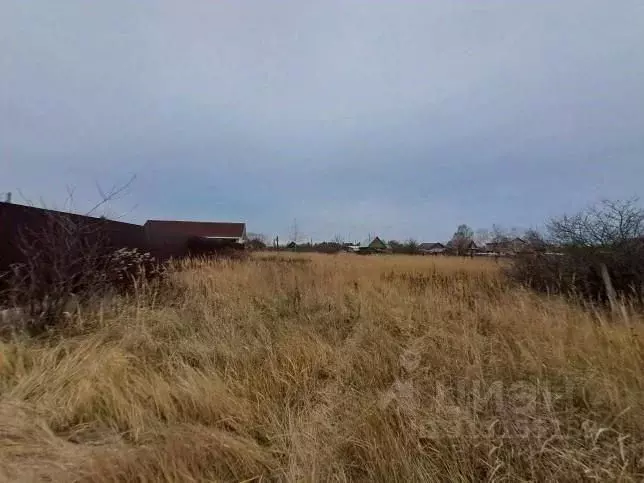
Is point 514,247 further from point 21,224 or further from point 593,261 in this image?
point 21,224

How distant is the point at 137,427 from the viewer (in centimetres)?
252

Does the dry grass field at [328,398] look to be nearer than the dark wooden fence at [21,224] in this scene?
Yes

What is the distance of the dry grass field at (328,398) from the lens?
6.66ft

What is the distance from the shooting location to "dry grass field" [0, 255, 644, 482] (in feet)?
6.66

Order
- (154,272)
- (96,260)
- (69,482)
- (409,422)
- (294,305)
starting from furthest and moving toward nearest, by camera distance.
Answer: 1. (154,272)
2. (294,305)
3. (96,260)
4. (409,422)
5. (69,482)

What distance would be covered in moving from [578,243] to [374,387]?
6.50 meters

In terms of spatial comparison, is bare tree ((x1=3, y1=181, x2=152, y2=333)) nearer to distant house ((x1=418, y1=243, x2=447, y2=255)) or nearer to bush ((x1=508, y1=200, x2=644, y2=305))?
bush ((x1=508, y1=200, x2=644, y2=305))

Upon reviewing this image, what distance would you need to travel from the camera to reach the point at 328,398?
2.72 m

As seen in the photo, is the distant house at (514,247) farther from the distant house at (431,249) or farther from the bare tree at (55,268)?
the distant house at (431,249)

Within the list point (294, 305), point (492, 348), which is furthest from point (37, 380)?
point (492, 348)

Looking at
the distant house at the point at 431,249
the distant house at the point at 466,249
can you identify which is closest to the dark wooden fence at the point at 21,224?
the distant house at the point at 466,249

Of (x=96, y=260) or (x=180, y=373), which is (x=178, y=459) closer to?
(x=180, y=373)

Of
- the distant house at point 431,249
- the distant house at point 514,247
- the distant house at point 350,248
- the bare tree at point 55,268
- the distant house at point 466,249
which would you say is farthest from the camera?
the distant house at point 350,248

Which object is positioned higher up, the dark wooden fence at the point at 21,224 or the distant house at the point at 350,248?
the distant house at the point at 350,248
